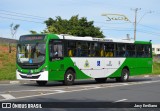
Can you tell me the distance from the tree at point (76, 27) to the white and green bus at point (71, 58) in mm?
38483

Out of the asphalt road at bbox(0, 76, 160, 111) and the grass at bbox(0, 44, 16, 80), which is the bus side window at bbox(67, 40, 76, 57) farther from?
the grass at bbox(0, 44, 16, 80)

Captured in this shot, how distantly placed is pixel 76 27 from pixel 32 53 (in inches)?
1788

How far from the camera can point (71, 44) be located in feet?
81.3

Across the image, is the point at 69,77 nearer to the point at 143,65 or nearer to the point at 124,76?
the point at 124,76

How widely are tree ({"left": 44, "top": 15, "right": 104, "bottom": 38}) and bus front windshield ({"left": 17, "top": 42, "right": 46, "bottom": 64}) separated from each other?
4332 centimetres

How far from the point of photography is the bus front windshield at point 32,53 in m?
23.2

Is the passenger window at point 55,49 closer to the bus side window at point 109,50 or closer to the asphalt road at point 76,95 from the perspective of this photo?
the asphalt road at point 76,95

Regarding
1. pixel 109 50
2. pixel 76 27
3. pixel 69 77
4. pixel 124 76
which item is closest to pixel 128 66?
pixel 124 76

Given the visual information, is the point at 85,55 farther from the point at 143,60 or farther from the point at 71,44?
the point at 143,60

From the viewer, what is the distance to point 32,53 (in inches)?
922

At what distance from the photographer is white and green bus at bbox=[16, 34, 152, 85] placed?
23281 millimetres

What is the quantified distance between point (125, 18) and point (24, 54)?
3599 centimetres

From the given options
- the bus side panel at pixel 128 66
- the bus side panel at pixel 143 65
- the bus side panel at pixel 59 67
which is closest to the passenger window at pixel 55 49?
the bus side panel at pixel 59 67

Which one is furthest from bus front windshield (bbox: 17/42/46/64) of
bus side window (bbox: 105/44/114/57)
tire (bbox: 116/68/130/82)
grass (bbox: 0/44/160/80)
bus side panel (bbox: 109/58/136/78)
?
grass (bbox: 0/44/160/80)
